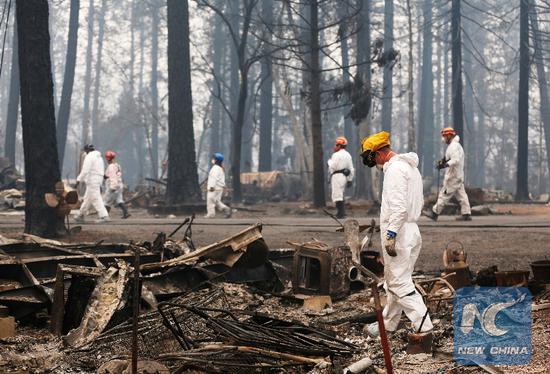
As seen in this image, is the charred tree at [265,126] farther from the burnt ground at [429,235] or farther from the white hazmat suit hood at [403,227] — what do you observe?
the white hazmat suit hood at [403,227]

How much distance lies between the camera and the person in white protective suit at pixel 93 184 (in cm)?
1895

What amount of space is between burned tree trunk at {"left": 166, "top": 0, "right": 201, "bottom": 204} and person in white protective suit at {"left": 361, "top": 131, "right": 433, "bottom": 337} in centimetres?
1664

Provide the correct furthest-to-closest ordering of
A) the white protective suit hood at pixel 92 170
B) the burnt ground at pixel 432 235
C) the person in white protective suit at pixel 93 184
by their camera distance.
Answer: the white protective suit hood at pixel 92 170, the person in white protective suit at pixel 93 184, the burnt ground at pixel 432 235

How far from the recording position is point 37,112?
14117mm

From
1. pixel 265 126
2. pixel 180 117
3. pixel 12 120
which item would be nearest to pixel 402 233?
pixel 180 117

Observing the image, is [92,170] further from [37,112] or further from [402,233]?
[402,233]

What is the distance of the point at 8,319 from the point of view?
6.87 m

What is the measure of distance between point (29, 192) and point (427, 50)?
46.0m

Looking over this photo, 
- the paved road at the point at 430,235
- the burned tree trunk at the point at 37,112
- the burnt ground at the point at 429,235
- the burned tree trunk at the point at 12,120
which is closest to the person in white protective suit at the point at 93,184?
the burnt ground at the point at 429,235

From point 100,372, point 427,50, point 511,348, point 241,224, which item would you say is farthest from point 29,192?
point 427,50

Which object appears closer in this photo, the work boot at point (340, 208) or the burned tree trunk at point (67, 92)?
the work boot at point (340, 208)

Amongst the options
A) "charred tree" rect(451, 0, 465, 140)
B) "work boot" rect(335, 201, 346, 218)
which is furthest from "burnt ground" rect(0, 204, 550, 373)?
"charred tree" rect(451, 0, 465, 140)

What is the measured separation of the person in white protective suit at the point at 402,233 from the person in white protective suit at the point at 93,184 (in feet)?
43.1

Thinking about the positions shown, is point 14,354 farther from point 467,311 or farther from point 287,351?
point 467,311
